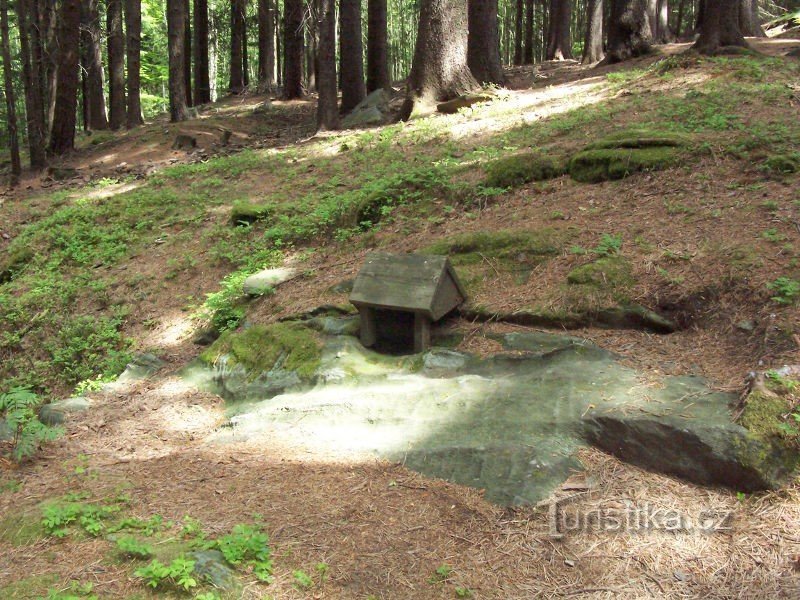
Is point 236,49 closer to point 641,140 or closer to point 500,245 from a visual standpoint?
point 641,140

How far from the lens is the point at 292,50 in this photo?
2017 cm

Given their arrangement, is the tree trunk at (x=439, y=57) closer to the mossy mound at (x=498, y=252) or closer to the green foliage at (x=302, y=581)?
the mossy mound at (x=498, y=252)

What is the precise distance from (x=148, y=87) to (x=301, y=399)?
118 ft

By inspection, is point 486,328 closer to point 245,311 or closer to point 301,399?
point 301,399

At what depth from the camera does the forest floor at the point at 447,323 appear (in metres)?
3.25

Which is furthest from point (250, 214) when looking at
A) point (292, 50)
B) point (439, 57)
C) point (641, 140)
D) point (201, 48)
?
point (201, 48)

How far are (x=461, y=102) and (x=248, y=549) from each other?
10400 millimetres

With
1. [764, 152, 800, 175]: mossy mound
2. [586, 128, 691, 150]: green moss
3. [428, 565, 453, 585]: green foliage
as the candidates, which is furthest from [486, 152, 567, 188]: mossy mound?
[428, 565, 453, 585]: green foliage

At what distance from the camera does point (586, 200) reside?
7234mm

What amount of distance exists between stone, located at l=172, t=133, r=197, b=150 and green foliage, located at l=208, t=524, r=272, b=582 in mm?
14029

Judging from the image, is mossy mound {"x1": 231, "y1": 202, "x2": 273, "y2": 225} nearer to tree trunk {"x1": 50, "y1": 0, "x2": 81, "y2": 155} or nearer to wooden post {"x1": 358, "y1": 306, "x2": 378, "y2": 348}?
wooden post {"x1": 358, "y1": 306, "x2": 378, "y2": 348}

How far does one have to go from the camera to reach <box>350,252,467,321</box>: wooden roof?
18.1 ft

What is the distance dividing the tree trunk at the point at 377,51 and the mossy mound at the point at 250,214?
27.1 ft

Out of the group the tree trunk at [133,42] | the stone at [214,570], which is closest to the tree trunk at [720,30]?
the stone at [214,570]
